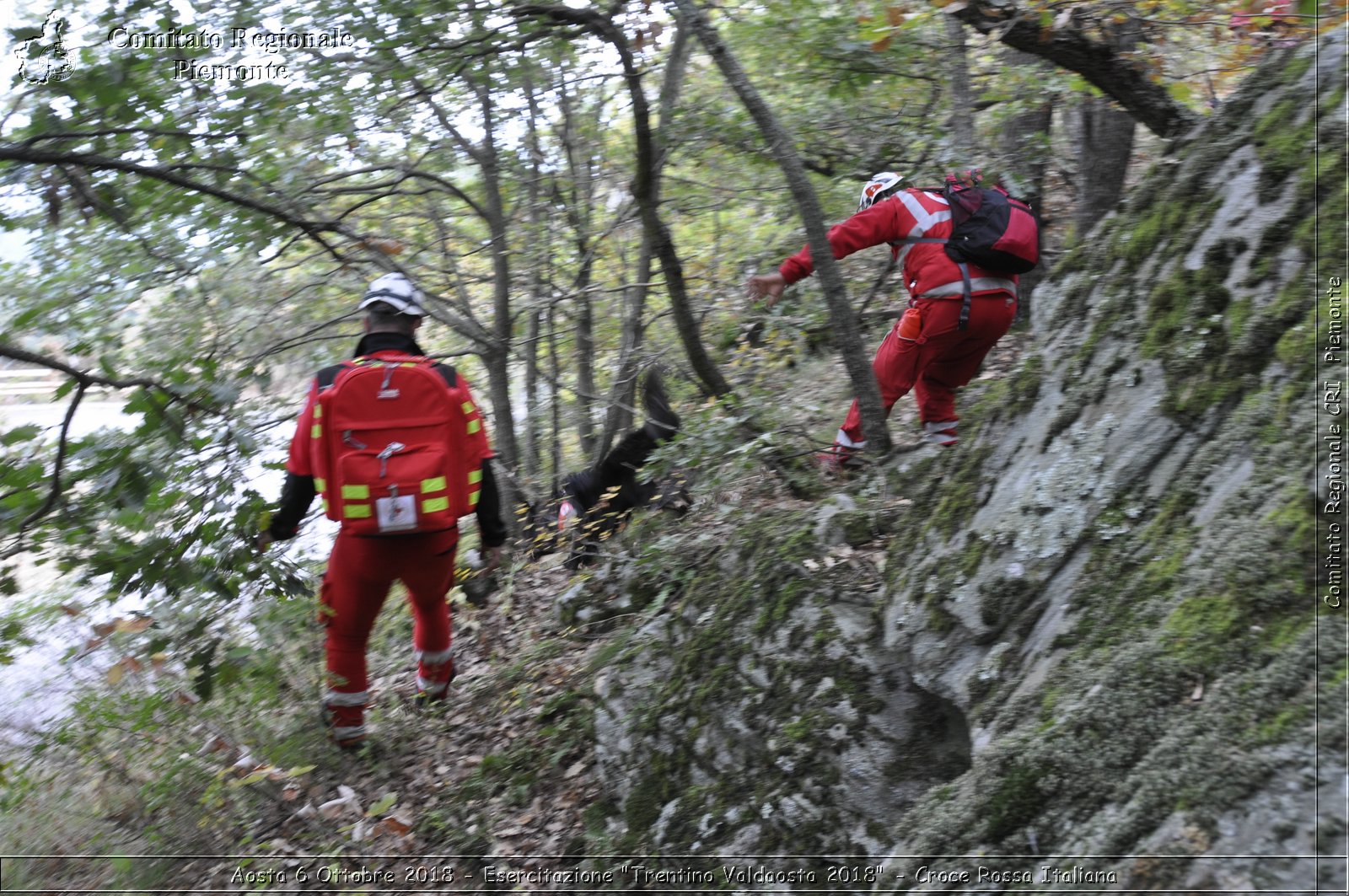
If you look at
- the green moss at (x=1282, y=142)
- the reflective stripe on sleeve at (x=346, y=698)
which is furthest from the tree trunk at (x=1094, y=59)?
the reflective stripe on sleeve at (x=346, y=698)

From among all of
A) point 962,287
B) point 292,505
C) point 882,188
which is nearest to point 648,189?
point 882,188

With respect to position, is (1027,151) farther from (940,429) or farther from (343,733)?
(343,733)

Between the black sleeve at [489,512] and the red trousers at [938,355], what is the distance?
228 centimetres

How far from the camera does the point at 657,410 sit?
6.73 meters

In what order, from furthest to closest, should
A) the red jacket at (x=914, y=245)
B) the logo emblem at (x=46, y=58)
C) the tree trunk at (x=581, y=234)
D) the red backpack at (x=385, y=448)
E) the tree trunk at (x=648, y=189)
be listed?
1. the tree trunk at (x=581, y=234)
2. the tree trunk at (x=648, y=189)
3. the red jacket at (x=914, y=245)
4. the red backpack at (x=385, y=448)
5. the logo emblem at (x=46, y=58)

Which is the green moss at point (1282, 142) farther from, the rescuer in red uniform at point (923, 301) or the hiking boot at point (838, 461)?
the hiking boot at point (838, 461)

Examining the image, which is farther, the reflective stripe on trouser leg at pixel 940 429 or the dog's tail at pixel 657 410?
the dog's tail at pixel 657 410

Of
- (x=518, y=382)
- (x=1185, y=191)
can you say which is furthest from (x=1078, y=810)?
(x=518, y=382)

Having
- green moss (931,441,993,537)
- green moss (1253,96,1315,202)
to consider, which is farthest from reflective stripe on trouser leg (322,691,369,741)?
green moss (1253,96,1315,202)

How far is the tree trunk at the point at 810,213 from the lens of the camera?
16.1 feet

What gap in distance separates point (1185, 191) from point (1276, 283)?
761 millimetres

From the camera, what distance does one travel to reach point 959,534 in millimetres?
3594

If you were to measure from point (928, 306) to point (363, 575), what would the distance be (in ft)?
12.6

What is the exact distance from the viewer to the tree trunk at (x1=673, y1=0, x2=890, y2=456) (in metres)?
4.91
